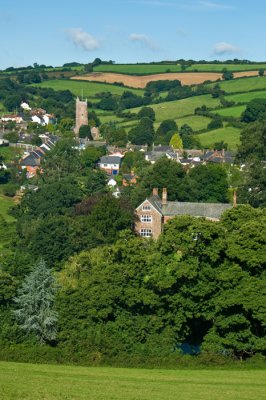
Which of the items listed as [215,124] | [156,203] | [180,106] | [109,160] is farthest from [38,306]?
[180,106]

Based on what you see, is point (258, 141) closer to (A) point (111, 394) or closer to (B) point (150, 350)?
(B) point (150, 350)

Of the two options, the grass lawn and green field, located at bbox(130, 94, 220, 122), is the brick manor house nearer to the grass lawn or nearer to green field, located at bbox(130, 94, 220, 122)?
the grass lawn

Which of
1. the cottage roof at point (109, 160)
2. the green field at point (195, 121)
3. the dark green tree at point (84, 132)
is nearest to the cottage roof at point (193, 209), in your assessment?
the cottage roof at point (109, 160)

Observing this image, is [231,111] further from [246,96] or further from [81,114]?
[81,114]

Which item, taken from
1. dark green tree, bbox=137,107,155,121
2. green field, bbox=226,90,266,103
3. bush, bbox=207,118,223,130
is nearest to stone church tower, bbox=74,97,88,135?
dark green tree, bbox=137,107,155,121

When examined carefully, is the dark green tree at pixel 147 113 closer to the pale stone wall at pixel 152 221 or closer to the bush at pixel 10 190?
the bush at pixel 10 190

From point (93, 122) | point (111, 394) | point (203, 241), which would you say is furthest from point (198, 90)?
point (111, 394)
